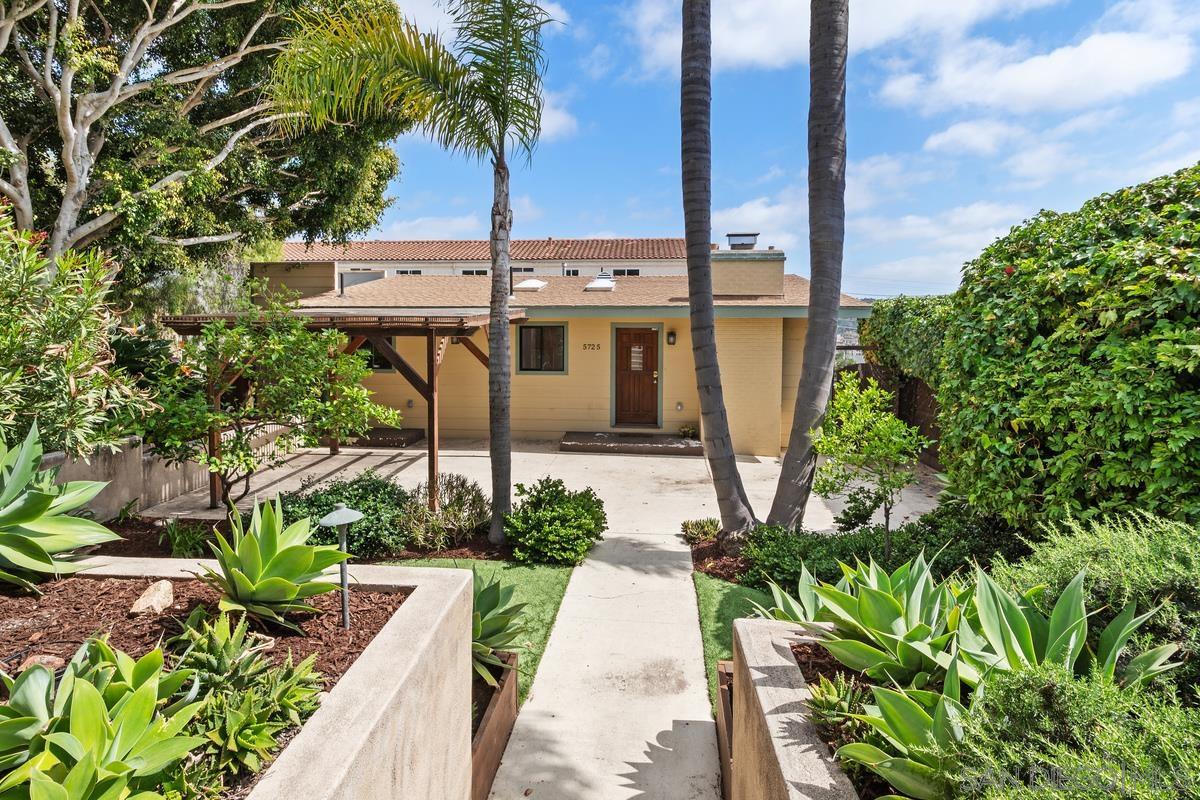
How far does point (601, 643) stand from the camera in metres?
4.96

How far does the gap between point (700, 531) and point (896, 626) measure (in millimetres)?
5116

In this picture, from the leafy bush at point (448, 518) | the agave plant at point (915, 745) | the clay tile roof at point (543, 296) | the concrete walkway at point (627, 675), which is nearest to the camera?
the agave plant at point (915, 745)

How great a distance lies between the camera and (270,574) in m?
2.67

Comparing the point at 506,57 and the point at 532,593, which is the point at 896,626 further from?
the point at 506,57

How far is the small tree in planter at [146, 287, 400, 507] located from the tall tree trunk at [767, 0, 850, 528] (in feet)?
14.9

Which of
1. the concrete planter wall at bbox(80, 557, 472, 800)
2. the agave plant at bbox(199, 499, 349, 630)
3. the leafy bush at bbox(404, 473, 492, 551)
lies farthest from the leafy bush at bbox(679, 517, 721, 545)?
the agave plant at bbox(199, 499, 349, 630)

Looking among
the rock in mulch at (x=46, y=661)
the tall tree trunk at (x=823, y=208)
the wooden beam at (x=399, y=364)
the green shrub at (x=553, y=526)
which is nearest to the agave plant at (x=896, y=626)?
the rock in mulch at (x=46, y=661)

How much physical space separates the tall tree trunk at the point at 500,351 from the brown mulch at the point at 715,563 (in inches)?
89.7

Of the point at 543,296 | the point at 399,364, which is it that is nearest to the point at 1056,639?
the point at 399,364

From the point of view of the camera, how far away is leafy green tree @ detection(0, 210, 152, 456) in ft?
11.3

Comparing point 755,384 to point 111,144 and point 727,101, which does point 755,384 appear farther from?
point 111,144

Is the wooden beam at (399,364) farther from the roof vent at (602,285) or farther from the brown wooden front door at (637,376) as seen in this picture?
the roof vent at (602,285)

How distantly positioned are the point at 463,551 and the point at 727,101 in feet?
19.7

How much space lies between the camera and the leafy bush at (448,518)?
6910 millimetres
